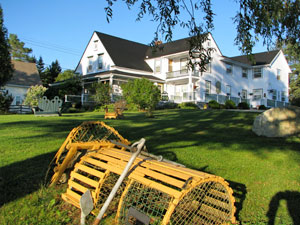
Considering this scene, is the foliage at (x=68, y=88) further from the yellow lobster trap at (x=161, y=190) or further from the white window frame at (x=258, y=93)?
the yellow lobster trap at (x=161, y=190)

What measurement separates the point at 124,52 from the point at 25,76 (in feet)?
45.6

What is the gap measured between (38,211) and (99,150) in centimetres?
122

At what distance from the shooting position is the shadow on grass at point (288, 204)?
3.88 metres

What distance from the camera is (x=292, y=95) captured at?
5556cm

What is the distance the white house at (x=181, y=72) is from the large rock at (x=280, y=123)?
755 inches

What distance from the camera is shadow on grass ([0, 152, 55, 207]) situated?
4.30 meters

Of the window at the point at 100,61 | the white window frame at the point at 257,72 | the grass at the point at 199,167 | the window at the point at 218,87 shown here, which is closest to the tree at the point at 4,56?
the window at the point at 100,61

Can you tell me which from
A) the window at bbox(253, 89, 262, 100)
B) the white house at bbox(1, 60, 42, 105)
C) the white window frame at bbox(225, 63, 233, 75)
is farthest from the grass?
the window at bbox(253, 89, 262, 100)

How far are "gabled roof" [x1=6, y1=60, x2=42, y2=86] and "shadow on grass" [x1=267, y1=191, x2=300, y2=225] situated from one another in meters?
34.5

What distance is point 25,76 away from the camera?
117ft

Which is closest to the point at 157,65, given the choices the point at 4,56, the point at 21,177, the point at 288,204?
the point at 4,56

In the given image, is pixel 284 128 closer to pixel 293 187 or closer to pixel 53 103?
pixel 293 187

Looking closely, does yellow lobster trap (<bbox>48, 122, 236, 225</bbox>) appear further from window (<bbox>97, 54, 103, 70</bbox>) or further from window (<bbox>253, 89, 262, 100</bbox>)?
window (<bbox>253, 89, 262, 100</bbox>)

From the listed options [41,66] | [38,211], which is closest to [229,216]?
[38,211]
